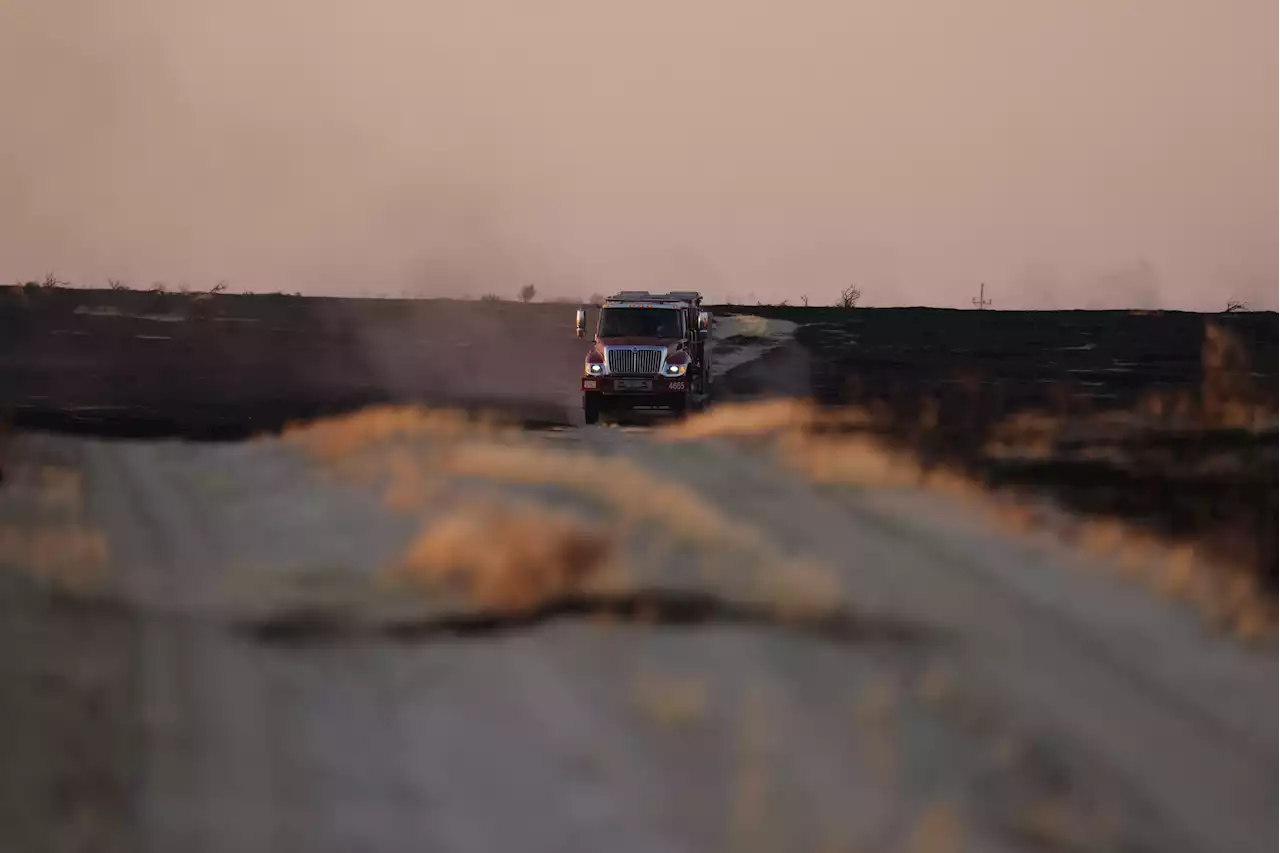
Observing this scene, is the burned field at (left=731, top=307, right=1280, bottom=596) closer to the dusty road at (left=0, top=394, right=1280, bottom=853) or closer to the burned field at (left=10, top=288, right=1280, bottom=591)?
the burned field at (left=10, top=288, right=1280, bottom=591)

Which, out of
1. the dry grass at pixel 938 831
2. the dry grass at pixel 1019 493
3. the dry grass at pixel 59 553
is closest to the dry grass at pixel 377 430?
the dry grass at pixel 1019 493

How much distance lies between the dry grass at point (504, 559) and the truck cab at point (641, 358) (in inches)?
628

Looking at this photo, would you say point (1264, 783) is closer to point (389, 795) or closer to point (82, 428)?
point (389, 795)

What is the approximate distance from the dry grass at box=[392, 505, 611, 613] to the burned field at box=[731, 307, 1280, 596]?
19.6 ft

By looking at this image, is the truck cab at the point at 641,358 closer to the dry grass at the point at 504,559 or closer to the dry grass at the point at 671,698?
the dry grass at the point at 504,559

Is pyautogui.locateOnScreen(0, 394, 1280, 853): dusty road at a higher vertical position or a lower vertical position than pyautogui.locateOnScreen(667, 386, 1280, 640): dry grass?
lower

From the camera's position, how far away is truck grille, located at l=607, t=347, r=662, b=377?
31844 mm

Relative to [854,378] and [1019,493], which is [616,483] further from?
[854,378]

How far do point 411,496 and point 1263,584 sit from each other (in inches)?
345

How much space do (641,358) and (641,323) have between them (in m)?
0.77

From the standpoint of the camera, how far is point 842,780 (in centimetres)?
845

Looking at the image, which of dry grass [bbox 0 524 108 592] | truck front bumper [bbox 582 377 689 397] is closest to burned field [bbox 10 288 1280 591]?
truck front bumper [bbox 582 377 689 397]

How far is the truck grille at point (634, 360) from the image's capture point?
104 feet

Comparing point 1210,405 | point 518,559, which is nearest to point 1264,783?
point 518,559
